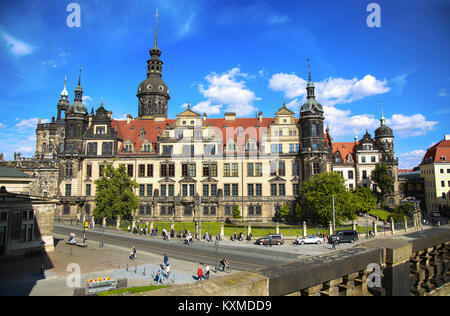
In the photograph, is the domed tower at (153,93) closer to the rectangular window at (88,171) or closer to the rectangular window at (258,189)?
the rectangular window at (88,171)

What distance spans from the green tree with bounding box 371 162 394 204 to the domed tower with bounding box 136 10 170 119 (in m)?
56.8

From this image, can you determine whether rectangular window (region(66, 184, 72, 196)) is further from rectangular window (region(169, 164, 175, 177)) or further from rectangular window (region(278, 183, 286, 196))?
rectangular window (region(278, 183, 286, 196))

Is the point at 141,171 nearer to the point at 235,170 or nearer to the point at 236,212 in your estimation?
the point at 235,170

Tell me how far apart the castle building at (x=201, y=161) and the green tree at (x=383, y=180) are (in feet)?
59.7

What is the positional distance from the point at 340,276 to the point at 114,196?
45.2 metres

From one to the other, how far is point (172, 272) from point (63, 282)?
871 centimetres

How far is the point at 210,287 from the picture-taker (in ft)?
19.4

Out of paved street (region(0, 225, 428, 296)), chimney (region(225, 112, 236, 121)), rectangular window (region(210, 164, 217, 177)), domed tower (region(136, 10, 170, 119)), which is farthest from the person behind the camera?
domed tower (region(136, 10, 170, 119))

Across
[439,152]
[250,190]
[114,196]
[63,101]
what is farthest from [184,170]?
[63,101]

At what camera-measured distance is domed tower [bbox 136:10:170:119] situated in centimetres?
7919

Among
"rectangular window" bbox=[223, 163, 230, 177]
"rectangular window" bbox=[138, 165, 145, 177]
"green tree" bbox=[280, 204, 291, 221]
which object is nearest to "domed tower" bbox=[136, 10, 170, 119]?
"rectangular window" bbox=[138, 165, 145, 177]

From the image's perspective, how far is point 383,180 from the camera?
225 ft

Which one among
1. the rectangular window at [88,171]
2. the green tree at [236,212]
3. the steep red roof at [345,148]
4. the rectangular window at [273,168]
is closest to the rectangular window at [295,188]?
the rectangular window at [273,168]
